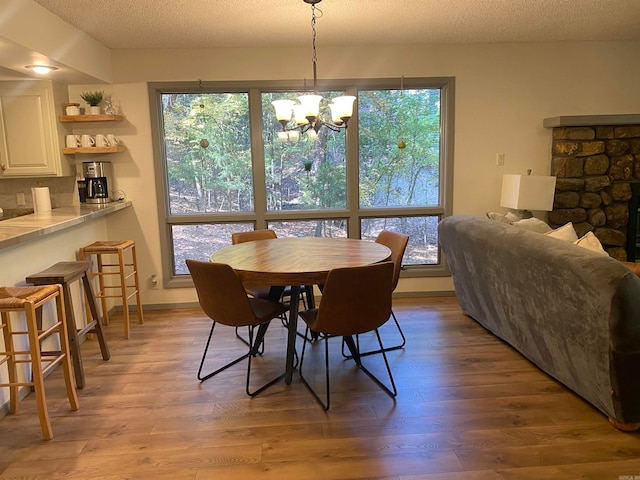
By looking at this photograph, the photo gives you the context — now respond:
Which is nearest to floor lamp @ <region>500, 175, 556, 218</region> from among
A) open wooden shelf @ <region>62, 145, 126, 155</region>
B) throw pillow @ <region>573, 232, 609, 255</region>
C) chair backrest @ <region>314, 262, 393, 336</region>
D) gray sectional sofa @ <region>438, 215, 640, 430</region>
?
gray sectional sofa @ <region>438, 215, 640, 430</region>

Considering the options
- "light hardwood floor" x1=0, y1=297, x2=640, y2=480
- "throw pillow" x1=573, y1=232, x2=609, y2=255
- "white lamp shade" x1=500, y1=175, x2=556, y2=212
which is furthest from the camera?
"white lamp shade" x1=500, y1=175, x2=556, y2=212

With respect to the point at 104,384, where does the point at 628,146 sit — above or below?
above

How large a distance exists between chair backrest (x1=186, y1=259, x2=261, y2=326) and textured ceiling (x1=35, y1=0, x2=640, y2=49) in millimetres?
1757

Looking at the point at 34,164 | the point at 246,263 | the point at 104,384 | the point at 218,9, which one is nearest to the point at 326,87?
the point at 218,9

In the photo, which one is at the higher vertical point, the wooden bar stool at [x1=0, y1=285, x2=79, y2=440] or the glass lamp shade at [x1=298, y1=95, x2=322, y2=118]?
the glass lamp shade at [x1=298, y1=95, x2=322, y2=118]

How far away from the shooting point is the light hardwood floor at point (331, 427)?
2.10m

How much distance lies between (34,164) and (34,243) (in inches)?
48.4

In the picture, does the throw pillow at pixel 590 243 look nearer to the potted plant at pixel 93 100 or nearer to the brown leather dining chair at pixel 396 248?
the brown leather dining chair at pixel 396 248

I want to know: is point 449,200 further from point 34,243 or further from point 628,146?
point 34,243

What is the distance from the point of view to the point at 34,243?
303cm

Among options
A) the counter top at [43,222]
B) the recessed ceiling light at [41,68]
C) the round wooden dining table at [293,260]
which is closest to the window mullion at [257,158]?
the round wooden dining table at [293,260]

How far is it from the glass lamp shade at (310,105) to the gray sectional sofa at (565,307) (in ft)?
4.42

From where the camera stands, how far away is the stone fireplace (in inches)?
170

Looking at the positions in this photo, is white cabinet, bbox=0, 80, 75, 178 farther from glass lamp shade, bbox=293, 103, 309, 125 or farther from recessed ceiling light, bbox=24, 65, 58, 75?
glass lamp shade, bbox=293, 103, 309, 125
